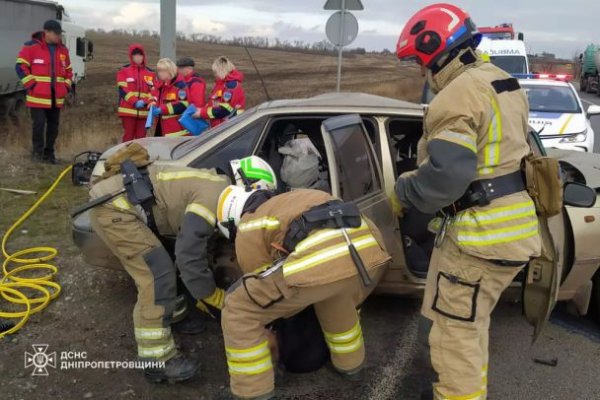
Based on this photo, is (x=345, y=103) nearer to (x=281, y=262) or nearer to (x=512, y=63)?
(x=281, y=262)

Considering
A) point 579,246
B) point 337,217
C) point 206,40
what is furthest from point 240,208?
point 206,40

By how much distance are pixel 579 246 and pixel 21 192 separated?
5557 millimetres

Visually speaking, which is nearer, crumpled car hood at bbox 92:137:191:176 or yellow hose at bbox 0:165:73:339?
yellow hose at bbox 0:165:73:339

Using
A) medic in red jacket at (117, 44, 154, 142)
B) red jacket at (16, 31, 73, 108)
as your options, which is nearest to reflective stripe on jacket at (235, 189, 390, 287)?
medic in red jacket at (117, 44, 154, 142)

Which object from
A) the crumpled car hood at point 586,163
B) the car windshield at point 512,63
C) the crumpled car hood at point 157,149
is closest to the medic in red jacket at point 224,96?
the crumpled car hood at point 157,149

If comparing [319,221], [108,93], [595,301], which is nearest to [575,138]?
[595,301]

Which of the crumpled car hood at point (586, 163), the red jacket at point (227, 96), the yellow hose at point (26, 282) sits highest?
the red jacket at point (227, 96)

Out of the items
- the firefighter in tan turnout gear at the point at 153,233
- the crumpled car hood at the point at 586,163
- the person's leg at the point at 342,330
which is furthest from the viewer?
the crumpled car hood at the point at 586,163

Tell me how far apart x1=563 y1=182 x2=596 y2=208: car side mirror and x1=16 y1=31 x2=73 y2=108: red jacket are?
678cm

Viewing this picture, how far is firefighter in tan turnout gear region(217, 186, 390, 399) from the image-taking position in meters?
2.32

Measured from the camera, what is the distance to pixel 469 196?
2404 millimetres

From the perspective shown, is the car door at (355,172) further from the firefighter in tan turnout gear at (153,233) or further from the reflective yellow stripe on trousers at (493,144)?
the reflective yellow stripe on trousers at (493,144)

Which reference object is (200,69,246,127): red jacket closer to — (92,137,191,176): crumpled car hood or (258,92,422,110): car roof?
(92,137,191,176): crumpled car hood

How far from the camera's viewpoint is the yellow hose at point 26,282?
3607mm
